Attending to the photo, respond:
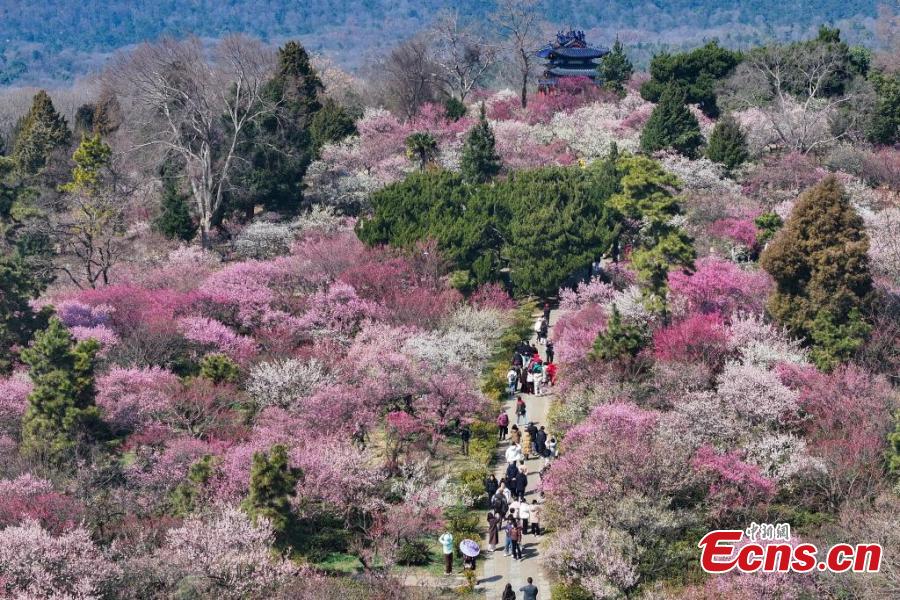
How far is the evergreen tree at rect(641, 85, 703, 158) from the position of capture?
67125mm

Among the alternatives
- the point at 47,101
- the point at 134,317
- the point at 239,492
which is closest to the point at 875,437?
the point at 239,492

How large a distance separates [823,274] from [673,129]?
2842 centimetres

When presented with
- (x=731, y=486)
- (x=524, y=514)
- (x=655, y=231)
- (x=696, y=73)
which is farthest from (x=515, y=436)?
(x=696, y=73)

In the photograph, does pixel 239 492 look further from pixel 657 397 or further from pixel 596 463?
pixel 657 397

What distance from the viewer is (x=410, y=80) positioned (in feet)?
271

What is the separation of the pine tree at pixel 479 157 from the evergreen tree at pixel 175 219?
47.6 feet

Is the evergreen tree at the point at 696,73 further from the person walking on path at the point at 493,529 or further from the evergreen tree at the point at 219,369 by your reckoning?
the person walking on path at the point at 493,529

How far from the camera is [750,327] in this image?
40.4m

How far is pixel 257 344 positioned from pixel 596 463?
17.2m

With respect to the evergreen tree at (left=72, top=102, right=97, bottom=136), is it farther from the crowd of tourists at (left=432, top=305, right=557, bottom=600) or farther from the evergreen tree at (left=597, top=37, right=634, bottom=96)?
the crowd of tourists at (left=432, top=305, right=557, bottom=600)

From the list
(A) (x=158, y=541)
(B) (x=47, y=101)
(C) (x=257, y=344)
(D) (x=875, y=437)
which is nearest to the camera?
(A) (x=158, y=541)

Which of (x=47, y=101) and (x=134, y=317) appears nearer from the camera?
(x=134, y=317)

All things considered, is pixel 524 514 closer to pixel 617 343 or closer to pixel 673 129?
pixel 617 343

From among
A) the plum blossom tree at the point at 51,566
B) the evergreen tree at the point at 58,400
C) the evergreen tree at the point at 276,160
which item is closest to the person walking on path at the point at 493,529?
the plum blossom tree at the point at 51,566
